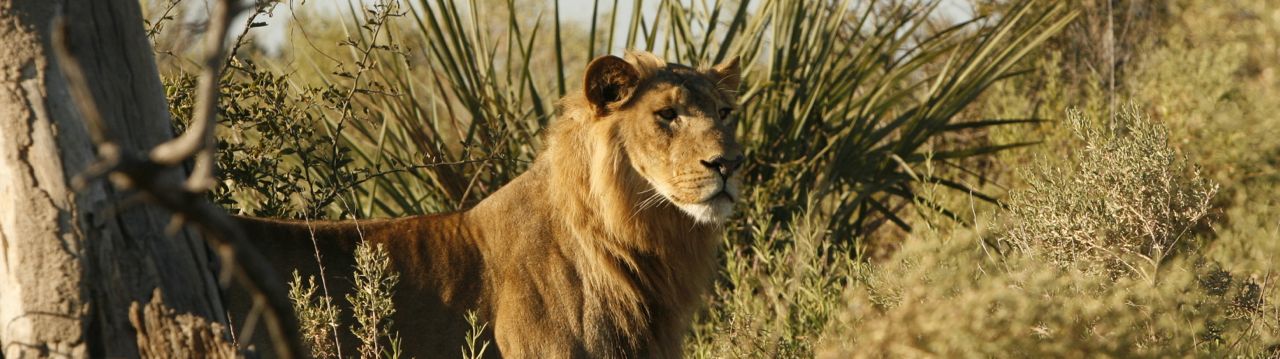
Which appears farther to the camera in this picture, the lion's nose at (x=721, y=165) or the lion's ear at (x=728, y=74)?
the lion's ear at (x=728, y=74)

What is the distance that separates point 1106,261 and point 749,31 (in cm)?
320

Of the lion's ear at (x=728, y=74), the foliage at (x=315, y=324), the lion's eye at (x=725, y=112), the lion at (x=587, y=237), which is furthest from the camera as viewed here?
the lion's ear at (x=728, y=74)

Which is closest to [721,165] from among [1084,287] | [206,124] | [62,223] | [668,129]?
[668,129]

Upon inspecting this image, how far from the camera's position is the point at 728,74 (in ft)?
18.4

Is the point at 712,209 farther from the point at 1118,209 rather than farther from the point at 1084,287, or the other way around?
the point at 1118,209

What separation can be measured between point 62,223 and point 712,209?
237 centimetres

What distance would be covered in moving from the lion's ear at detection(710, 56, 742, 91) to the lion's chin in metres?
0.79

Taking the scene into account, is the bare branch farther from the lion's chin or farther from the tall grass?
the tall grass

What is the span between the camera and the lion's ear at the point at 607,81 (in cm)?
498

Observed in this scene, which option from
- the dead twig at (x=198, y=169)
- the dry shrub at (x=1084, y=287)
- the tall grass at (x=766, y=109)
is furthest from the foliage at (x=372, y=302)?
the tall grass at (x=766, y=109)

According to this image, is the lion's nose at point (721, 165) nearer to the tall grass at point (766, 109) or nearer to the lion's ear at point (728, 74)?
the lion's ear at point (728, 74)

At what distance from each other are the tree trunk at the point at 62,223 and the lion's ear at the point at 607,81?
7.29 feet

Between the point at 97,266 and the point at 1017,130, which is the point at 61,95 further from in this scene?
the point at 1017,130

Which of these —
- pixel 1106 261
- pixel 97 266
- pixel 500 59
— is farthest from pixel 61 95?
pixel 500 59
